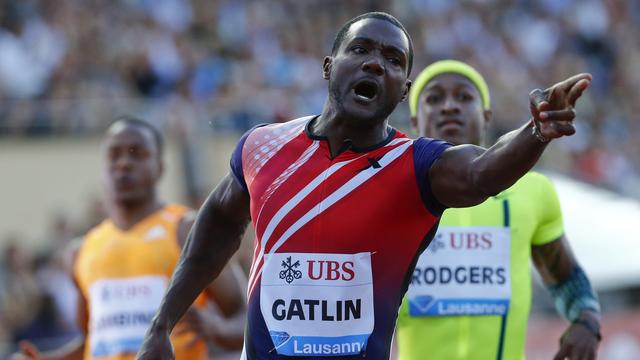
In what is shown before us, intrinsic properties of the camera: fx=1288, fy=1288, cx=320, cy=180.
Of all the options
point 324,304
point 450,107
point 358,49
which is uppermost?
point 450,107

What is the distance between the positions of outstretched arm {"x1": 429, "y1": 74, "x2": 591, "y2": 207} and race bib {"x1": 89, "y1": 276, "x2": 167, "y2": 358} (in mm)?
2959

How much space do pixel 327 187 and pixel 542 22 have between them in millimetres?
19731

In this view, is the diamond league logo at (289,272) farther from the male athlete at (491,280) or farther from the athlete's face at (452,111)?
the athlete's face at (452,111)

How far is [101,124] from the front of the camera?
1702 centimetres

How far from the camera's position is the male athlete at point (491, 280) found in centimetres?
623

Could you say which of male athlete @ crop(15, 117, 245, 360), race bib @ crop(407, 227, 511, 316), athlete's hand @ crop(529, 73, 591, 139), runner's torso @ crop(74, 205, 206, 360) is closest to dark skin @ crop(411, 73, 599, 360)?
race bib @ crop(407, 227, 511, 316)

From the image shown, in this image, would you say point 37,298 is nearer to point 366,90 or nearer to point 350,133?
point 350,133

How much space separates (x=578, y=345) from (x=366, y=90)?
6.78ft

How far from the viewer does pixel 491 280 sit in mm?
6289

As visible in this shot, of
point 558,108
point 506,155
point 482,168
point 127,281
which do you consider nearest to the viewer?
point 558,108

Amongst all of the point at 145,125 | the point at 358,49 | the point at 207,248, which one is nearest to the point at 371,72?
the point at 358,49

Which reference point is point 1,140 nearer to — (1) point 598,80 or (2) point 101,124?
(2) point 101,124

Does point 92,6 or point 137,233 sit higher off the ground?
point 92,6

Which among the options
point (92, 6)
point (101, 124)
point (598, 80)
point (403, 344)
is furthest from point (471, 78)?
point (598, 80)
